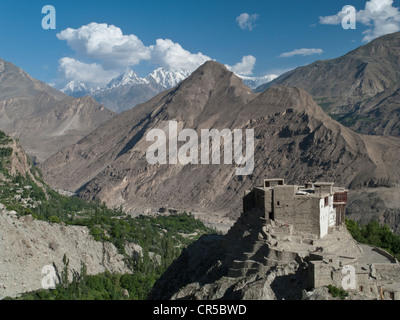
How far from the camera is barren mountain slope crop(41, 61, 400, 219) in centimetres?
10738

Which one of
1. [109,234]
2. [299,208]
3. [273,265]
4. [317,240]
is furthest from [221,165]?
[273,265]

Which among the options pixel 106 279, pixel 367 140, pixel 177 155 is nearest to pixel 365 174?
pixel 367 140

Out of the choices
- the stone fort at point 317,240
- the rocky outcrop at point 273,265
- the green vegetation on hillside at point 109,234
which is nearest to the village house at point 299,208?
the stone fort at point 317,240

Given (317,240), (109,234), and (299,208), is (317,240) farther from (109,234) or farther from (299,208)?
(109,234)

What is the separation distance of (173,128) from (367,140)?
5836 cm

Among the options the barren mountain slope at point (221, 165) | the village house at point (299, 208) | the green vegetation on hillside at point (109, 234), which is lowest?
the green vegetation on hillside at point (109, 234)

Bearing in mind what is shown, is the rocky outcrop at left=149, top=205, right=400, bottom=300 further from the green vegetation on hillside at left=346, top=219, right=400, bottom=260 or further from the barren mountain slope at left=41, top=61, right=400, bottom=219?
the barren mountain slope at left=41, top=61, right=400, bottom=219

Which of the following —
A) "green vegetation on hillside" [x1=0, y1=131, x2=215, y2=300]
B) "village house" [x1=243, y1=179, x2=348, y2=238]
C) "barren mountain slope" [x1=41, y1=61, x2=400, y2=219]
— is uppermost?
"barren mountain slope" [x1=41, y1=61, x2=400, y2=219]

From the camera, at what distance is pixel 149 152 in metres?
142

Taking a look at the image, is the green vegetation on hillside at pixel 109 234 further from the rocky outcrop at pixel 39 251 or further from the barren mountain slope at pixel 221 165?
the barren mountain slope at pixel 221 165

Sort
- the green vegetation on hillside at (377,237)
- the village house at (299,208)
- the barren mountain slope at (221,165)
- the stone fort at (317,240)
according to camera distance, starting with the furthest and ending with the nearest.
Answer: the barren mountain slope at (221,165)
the green vegetation on hillside at (377,237)
the village house at (299,208)
the stone fort at (317,240)

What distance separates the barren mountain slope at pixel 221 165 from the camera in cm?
10738

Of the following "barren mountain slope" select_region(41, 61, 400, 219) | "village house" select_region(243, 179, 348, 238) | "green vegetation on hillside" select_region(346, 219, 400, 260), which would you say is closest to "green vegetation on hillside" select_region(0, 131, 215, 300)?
"village house" select_region(243, 179, 348, 238)

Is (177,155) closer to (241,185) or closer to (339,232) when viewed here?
(241,185)
